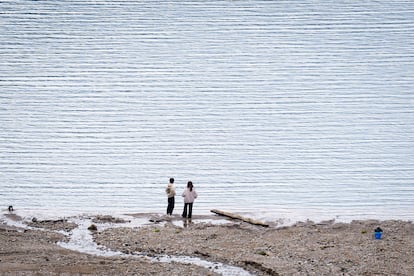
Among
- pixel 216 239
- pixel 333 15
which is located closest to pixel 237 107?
pixel 333 15

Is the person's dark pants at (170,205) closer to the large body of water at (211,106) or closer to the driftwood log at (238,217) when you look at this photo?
the large body of water at (211,106)

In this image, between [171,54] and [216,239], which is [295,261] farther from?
[171,54]

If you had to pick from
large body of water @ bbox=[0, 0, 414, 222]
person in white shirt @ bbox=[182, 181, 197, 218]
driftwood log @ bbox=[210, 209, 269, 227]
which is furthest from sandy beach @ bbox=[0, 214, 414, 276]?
large body of water @ bbox=[0, 0, 414, 222]

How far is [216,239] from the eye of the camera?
49.2 ft

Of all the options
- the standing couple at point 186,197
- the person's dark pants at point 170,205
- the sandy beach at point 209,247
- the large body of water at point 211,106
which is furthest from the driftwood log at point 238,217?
the person's dark pants at point 170,205

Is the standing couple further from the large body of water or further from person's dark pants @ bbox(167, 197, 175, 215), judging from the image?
the large body of water

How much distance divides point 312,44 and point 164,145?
9.72m

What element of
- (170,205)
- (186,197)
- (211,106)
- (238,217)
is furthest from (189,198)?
(211,106)

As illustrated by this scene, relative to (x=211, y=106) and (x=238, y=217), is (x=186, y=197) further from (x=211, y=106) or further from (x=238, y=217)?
(x=211, y=106)

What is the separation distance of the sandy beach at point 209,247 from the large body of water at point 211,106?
156 cm

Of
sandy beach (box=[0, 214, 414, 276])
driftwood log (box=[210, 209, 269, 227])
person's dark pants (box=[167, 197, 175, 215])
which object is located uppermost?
person's dark pants (box=[167, 197, 175, 215])

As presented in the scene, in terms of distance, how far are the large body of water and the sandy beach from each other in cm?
156

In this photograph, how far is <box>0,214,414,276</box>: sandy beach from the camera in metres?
12.9

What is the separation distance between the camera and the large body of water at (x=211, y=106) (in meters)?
19.8
